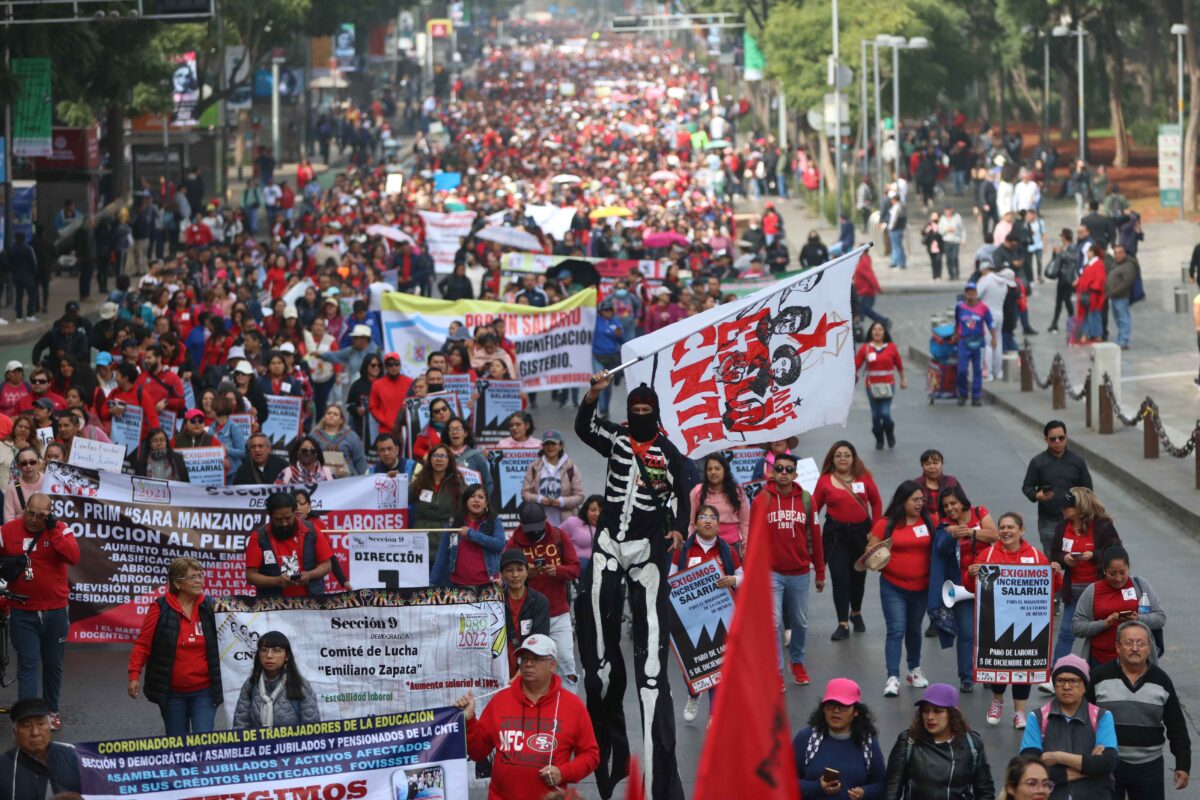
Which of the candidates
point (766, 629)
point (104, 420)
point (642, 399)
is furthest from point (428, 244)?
point (766, 629)

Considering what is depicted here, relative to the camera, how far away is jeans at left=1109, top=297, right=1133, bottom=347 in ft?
100.0

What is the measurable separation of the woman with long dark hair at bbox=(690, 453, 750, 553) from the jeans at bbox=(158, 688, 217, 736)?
3.56 meters

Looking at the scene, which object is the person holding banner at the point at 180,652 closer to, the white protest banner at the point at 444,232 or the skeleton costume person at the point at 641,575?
the skeleton costume person at the point at 641,575

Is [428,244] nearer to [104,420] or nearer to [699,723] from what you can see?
[104,420]

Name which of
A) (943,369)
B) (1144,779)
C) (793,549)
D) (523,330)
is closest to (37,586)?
(793,549)

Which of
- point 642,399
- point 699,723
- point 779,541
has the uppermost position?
point 642,399

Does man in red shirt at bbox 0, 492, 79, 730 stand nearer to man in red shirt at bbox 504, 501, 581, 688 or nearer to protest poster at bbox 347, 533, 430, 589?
protest poster at bbox 347, 533, 430, 589

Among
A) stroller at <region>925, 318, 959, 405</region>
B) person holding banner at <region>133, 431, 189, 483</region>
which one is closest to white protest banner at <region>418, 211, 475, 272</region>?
stroller at <region>925, 318, 959, 405</region>

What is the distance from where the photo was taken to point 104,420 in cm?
1867

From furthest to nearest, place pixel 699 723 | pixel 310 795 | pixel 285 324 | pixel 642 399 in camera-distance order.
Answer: pixel 285 324, pixel 699 723, pixel 642 399, pixel 310 795

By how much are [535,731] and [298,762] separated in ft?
3.48

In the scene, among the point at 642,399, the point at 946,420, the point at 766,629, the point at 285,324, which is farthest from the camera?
the point at 946,420

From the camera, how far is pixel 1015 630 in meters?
12.4

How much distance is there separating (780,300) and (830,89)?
167 ft
